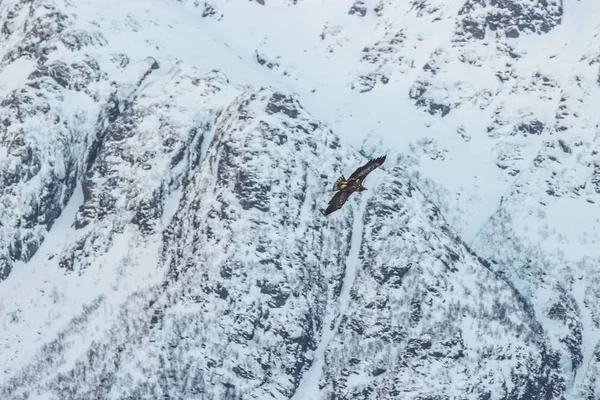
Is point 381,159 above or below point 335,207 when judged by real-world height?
above

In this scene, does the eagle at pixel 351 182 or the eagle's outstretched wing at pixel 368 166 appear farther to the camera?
the eagle at pixel 351 182

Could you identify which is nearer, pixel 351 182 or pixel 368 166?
pixel 368 166

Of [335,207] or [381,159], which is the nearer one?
[381,159]

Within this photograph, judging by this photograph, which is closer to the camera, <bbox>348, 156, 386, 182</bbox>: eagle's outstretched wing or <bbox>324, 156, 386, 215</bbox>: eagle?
<bbox>348, 156, 386, 182</bbox>: eagle's outstretched wing

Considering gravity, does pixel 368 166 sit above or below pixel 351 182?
above
